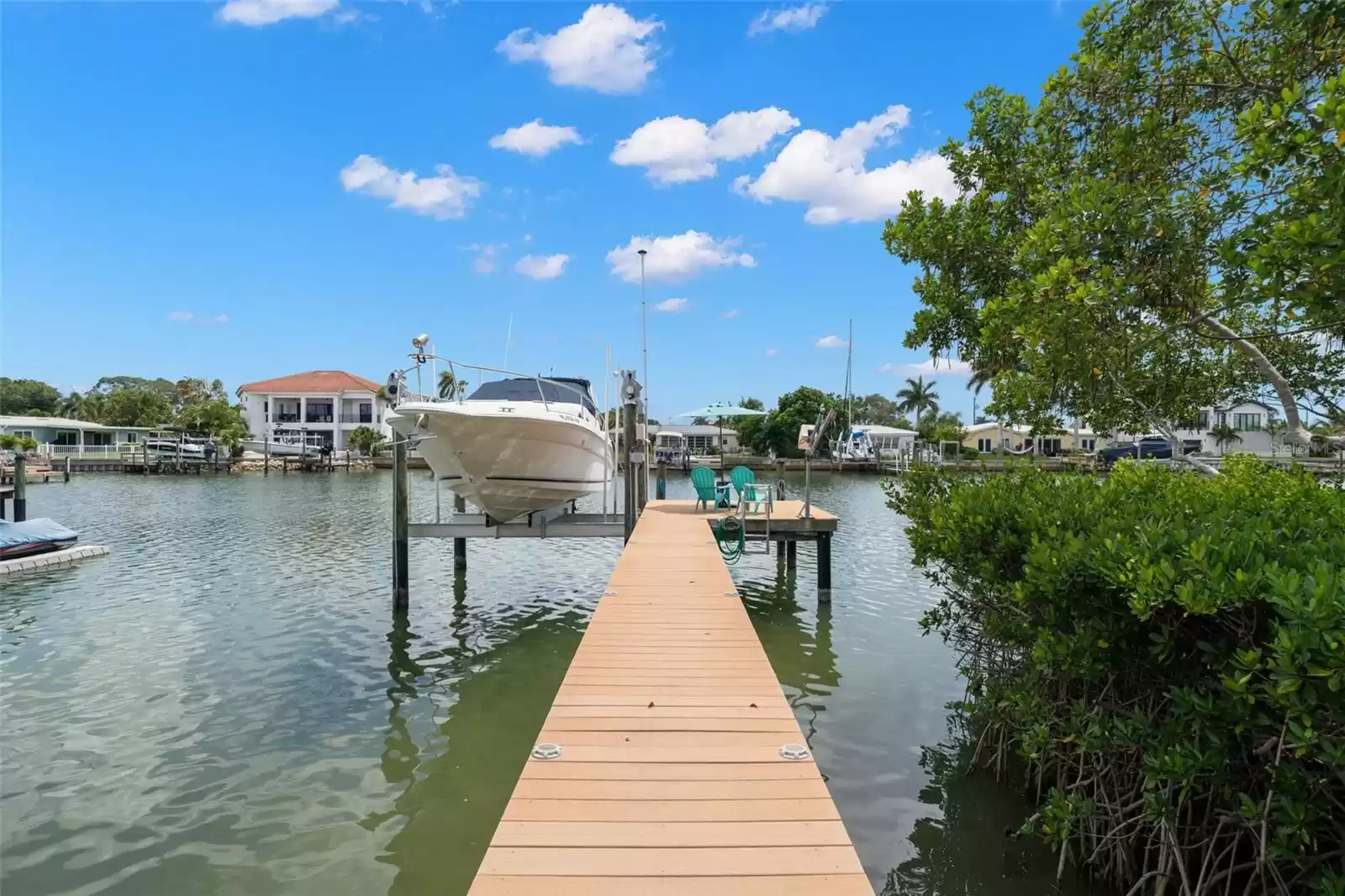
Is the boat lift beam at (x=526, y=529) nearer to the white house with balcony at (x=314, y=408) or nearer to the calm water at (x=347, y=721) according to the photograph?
the calm water at (x=347, y=721)

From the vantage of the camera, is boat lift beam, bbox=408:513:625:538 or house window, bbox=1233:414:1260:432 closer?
boat lift beam, bbox=408:513:625:538

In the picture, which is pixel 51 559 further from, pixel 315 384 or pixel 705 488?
pixel 315 384

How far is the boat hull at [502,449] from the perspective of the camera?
11961mm

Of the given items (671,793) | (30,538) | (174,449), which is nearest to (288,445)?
(174,449)

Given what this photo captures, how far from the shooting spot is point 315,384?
7469 centimetres

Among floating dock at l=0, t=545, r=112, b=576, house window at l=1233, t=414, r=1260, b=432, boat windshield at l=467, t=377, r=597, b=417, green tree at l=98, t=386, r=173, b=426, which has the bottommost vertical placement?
floating dock at l=0, t=545, r=112, b=576

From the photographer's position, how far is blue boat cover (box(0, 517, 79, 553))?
15477mm

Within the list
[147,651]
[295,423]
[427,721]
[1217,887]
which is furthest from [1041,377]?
[295,423]

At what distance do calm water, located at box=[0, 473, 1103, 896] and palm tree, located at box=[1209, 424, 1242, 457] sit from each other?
45705 millimetres

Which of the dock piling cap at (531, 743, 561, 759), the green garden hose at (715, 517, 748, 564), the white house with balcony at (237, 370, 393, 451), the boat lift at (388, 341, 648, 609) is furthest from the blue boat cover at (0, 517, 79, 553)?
the white house with balcony at (237, 370, 393, 451)

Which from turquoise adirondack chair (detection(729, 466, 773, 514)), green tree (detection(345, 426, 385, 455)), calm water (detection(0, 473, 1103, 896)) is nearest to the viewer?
calm water (detection(0, 473, 1103, 896))

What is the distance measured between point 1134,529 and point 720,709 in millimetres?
2451

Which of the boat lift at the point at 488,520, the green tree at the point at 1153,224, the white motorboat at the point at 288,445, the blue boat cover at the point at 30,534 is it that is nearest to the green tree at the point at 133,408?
the white motorboat at the point at 288,445

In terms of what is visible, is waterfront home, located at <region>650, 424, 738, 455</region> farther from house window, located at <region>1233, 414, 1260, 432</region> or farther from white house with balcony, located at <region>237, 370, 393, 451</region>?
house window, located at <region>1233, 414, 1260, 432</region>
